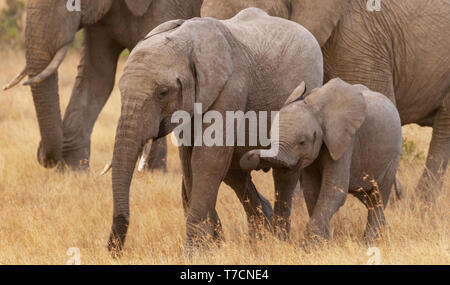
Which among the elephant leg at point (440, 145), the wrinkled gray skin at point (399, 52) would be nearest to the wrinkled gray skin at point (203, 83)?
the wrinkled gray skin at point (399, 52)

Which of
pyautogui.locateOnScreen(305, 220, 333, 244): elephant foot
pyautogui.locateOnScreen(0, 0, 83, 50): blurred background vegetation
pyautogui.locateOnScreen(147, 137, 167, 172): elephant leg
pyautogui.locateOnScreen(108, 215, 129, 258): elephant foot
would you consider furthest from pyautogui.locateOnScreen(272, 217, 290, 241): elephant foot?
pyautogui.locateOnScreen(0, 0, 83, 50): blurred background vegetation

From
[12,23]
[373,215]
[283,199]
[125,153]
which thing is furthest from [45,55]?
[12,23]

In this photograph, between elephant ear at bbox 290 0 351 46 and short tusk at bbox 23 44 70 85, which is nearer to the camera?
elephant ear at bbox 290 0 351 46

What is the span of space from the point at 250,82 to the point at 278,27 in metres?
0.46

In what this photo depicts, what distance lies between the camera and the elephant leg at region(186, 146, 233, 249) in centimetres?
567

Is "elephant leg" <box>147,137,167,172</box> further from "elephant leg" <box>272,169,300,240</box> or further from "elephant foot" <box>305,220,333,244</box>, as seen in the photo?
"elephant foot" <box>305,220,333,244</box>

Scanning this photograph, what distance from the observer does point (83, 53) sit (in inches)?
354

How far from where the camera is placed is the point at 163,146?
30.3 ft

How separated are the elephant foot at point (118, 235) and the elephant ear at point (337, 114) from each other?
47.8 inches

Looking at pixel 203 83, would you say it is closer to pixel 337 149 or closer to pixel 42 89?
pixel 337 149

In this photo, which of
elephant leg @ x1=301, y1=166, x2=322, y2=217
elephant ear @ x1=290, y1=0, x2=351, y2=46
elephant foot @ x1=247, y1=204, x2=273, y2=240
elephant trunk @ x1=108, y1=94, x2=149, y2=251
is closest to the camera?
elephant trunk @ x1=108, y1=94, x2=149, y2=251

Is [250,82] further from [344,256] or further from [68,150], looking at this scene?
[68,150]

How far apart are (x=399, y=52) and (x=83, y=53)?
9.37ft

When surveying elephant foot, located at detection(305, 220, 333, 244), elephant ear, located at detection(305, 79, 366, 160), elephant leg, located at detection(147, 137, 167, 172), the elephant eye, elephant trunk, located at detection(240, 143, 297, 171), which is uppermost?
the elephant eye
